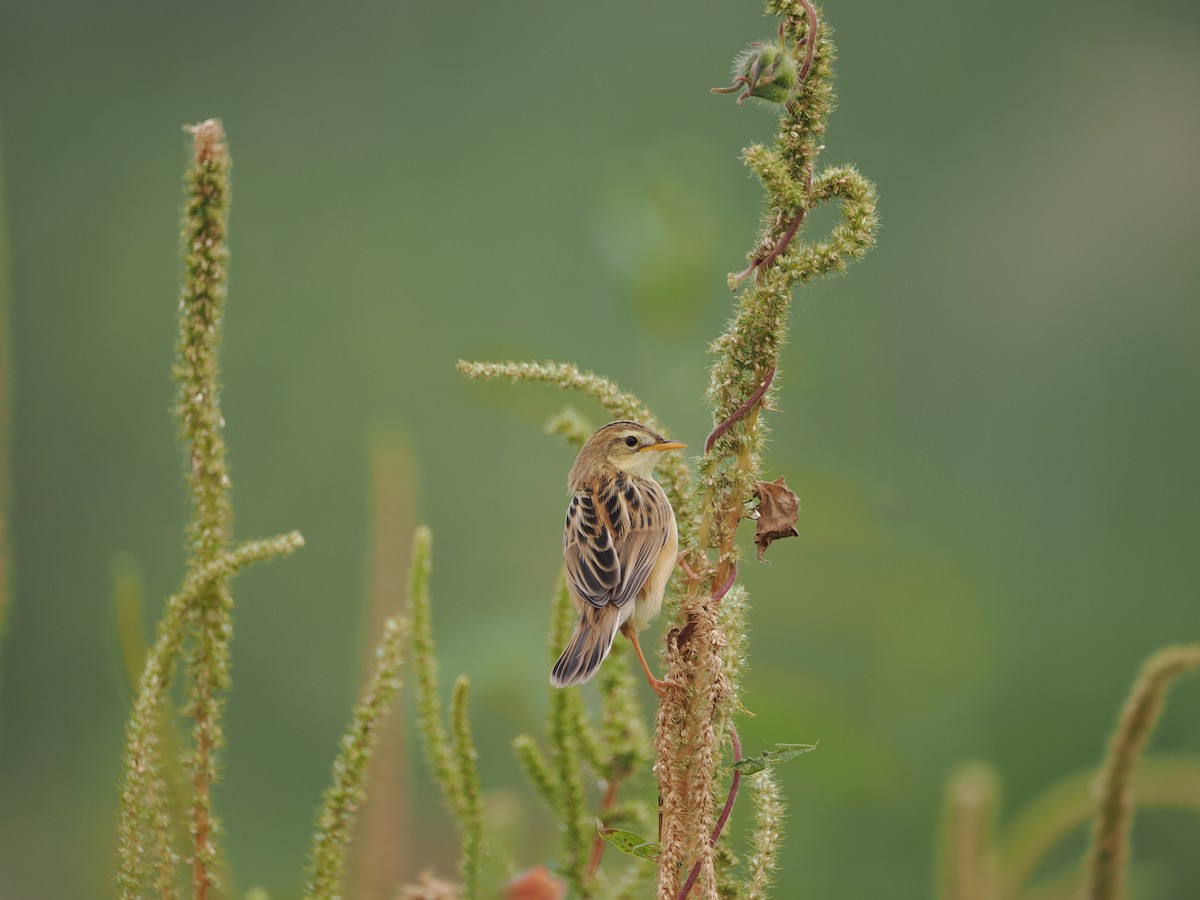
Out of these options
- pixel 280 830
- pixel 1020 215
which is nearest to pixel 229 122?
pixel 280 830

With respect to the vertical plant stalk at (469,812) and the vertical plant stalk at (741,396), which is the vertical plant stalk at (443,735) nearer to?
the vertical plant stalk at (469,812)

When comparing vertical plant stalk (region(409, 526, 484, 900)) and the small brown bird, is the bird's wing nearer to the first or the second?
the small brown bird

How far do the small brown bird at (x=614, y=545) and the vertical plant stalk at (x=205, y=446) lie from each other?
0.27 meters

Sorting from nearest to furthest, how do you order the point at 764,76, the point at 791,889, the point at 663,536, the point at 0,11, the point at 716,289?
the point at 764,76, the point at 663,536, the point at 716,289, the point at 791,889, the point at 0,11

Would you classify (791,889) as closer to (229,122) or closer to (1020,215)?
(1020,215)

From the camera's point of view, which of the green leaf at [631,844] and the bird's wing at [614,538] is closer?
the green leaf at [631,844]

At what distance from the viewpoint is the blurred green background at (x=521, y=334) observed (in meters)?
3.02

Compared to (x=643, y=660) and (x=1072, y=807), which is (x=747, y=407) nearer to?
(x=643, y=660)

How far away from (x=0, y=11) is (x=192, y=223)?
2.89 meters

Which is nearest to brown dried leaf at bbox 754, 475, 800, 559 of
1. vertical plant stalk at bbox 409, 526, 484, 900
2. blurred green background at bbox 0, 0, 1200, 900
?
vertical plant stalk at bbox 409, 526, 484, 900

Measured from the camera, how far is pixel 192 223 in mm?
759

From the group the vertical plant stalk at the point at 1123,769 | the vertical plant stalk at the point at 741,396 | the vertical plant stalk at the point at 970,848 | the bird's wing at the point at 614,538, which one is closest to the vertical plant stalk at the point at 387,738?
the bird's wing at the point at 614,538

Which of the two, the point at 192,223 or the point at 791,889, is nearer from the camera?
the point at 192,223

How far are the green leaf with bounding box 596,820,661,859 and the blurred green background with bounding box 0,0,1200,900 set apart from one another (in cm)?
195
